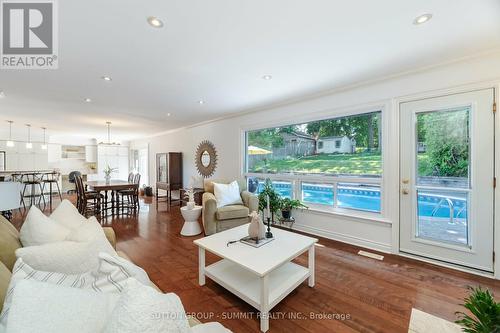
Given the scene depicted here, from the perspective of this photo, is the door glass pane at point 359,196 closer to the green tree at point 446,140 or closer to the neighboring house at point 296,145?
the green tree at point 446,140

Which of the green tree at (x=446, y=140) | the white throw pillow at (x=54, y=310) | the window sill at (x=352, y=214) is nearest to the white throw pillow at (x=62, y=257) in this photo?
the white throw pillow at (x=54, y=310)

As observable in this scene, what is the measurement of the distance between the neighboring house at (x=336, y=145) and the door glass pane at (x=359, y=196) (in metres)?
0.55

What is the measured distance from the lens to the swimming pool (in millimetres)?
2438

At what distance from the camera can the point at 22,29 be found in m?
1.75

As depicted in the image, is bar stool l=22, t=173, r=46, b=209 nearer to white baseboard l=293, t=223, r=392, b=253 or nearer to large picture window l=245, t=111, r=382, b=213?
large picture window l=245, t=111, r=382, b=213

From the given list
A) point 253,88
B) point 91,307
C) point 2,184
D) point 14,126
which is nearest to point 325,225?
point 253,88

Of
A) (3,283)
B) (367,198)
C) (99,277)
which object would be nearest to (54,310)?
(99,277)

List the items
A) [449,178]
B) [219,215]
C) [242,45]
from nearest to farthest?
1. [242,45]
2. [449,178]
3. [219,215]

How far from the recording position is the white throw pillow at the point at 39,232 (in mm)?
1261

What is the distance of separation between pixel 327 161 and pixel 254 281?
7.70 feet

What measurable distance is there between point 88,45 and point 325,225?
376 centimetres

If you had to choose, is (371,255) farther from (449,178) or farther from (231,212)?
(231,212)

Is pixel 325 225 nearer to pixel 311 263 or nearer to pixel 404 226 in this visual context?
pixel 404 226

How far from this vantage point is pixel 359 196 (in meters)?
3.16
